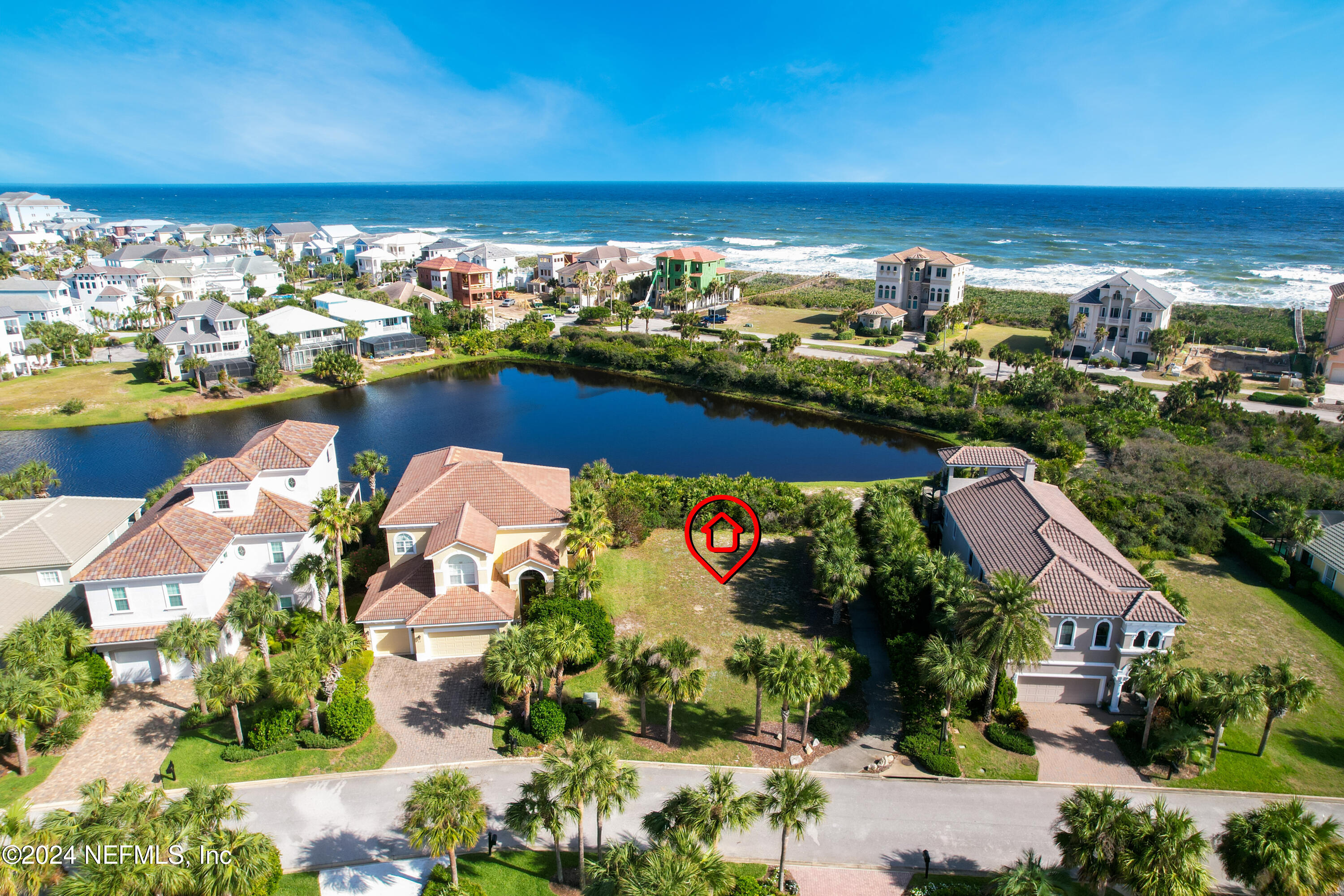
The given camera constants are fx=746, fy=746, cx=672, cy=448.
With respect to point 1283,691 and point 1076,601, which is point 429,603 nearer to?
point 1076,601

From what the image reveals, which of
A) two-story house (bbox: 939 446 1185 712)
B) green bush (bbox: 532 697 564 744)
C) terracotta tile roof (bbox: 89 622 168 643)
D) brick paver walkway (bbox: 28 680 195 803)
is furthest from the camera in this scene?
terracotta tile roof (bbox: 89 622 168 643)

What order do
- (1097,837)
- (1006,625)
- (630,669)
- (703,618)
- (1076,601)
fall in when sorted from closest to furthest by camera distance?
(1097,837) → (1006,625) → (630,669) → (1076,601) → (703,618)


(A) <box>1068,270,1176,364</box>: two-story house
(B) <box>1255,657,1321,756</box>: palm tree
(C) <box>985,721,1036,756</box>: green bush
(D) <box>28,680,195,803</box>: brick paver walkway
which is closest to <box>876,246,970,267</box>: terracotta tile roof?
(A) <box>1068,270,1176,364</box>: two-story house

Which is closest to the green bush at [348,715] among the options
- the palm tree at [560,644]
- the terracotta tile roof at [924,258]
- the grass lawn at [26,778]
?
the palm tree at [560,644]

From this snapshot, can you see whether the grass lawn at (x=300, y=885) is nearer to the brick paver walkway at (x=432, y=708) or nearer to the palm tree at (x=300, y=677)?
the brick paver walkway at (x=432, y=708)

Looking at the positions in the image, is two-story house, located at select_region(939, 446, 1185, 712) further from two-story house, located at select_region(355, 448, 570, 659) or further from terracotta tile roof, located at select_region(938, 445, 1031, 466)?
two-story house, located at select_region(355, 448, 570, 659)

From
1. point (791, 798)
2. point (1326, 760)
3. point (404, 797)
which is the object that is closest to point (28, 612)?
point (404, 797)

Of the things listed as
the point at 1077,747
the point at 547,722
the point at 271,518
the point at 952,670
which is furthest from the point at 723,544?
the point at 271,518
